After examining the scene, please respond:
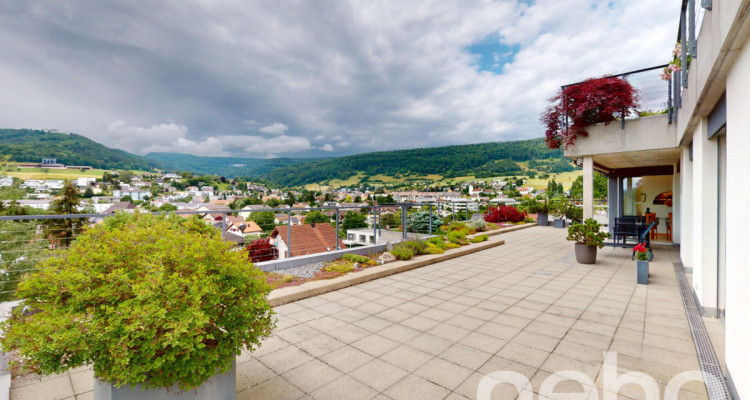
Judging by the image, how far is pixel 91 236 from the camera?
65.1 inches

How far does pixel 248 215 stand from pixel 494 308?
14.5 ft

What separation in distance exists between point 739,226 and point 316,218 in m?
6.36

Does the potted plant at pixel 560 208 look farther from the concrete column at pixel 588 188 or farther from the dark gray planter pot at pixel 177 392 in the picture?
the dark gray planter pot at pixel 177 392

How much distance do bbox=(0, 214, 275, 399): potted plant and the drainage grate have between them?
3072mm

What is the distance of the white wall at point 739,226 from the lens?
185cm

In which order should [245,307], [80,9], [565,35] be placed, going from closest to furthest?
[245,307] → [565,35] → [80,9]

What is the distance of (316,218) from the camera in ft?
23.4

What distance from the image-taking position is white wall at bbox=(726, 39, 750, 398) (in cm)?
185

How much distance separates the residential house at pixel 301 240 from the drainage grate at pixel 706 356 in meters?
5.26

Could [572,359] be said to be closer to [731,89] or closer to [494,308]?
[494,308]

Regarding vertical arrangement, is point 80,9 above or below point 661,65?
above

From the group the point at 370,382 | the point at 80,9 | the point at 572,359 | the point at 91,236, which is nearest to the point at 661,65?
the point at 572,359

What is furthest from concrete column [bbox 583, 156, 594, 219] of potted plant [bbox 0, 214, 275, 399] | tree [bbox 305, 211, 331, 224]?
potted plant [bbox 0, 214, 275, 399]

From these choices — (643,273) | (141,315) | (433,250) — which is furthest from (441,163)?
(141,315)
